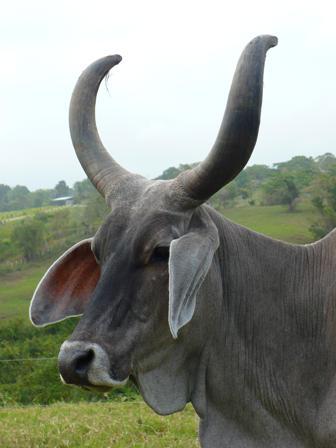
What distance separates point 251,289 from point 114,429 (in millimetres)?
2990

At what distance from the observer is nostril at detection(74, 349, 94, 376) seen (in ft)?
13.1

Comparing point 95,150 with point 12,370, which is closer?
point 95,150

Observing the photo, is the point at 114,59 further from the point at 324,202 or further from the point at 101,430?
the point at 324,202

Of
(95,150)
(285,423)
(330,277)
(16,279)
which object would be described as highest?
(95,150)

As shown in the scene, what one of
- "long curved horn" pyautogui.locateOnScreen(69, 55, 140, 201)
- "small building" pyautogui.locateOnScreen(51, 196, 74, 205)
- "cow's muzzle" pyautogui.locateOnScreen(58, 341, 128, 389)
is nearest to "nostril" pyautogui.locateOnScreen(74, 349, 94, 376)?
"cow's muzzle" pyautogui.locateOnScreen(58, 341, 128, 389)

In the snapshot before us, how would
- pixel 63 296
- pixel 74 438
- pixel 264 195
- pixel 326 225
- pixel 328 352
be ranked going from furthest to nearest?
pixel 264 195, pixel 326 225, pixel 74 438, pixel 63 296, pixel 328 352

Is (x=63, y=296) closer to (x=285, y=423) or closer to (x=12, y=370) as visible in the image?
(x=285, y=423)

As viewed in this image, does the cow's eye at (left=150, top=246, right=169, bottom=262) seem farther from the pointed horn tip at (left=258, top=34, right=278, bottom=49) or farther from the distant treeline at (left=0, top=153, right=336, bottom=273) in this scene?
the distant treeline at (left=0, top=153, right=336, bottom=273)

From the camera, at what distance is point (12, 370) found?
2848cm

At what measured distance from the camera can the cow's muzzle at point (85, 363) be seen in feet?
13.1

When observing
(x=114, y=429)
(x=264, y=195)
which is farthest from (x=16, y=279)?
(x=114, y=429)

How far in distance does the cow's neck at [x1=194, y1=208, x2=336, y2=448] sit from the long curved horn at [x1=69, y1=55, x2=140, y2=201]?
2.60 feet

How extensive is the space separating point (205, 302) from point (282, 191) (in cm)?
7060

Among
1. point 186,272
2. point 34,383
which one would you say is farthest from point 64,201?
point 186,272
